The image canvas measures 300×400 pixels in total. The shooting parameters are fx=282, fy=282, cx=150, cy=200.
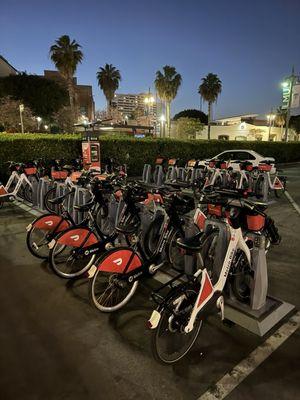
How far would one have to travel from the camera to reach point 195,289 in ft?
7.68

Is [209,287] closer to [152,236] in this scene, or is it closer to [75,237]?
[152,236]

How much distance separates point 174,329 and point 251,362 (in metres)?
0.74

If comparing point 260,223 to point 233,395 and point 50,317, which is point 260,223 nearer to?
point 233,395

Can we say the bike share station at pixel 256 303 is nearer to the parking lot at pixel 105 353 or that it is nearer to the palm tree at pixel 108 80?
the parking lot at pixel 105 353

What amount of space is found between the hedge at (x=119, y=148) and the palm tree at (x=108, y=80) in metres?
28.3

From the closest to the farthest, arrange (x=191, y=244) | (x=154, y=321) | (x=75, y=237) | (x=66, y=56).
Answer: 1. (x=154, y=321)
2. (x=191, y=244)
3. (x=75, y=237)
4. (x=66, y=56)

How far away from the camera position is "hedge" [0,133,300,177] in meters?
9.62

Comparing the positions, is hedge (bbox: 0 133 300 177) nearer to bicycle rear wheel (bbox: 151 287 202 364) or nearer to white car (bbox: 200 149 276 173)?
white car (bbox: 200 149 276 173)

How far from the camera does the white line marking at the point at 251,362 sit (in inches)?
82.8

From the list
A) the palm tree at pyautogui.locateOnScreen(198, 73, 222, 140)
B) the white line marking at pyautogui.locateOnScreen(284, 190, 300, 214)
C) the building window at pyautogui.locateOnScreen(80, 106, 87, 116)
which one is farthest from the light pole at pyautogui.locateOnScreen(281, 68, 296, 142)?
the building window at pyautogui.locateOnScreen(80, 106, 87, 116)

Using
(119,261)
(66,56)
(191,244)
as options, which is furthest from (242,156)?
(66,56)

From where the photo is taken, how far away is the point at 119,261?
2949 millimetres

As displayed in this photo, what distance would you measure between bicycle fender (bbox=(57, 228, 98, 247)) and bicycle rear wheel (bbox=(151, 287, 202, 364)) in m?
1.66

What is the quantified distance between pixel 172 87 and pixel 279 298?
113 feet
